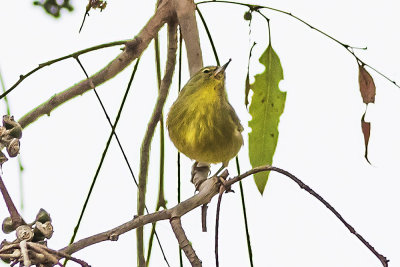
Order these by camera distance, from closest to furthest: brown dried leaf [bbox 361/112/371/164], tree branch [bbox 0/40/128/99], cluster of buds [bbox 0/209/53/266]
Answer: cluster of buds [bbox 0/209/53/266], tree branch [bbox 0/40/128/99], brown dried leaf [bbox 361/112/371/164]

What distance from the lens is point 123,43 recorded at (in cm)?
65

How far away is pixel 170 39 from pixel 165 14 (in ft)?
0.14

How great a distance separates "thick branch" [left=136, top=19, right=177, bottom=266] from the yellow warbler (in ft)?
0.09

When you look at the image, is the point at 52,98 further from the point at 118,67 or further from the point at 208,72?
the point at 208,72

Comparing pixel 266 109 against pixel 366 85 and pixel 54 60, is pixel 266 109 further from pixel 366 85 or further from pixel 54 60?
pixel 54 60

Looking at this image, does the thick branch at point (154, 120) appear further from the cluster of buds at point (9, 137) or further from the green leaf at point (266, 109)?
the cluster of buds at point (9, 137)

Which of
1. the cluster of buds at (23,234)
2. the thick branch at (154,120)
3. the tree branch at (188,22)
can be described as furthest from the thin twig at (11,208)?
the tree branch at (188,22)

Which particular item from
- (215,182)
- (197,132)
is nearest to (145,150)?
(197,132)

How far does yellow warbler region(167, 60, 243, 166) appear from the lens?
69 centimetres

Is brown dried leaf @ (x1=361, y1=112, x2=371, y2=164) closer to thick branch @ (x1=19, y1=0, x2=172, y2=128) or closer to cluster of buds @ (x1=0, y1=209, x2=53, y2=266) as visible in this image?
thick branch @ (x1=19, y1=0, x2=172, y2=128)

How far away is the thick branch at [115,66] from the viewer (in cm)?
62

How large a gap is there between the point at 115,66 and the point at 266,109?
0.55 ft

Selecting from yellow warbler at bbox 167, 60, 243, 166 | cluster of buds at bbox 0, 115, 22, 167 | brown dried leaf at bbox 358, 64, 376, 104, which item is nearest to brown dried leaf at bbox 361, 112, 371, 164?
brown dried leaf at bbox 358, 64, 376, 104

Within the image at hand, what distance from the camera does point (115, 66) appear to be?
2.14 feet
